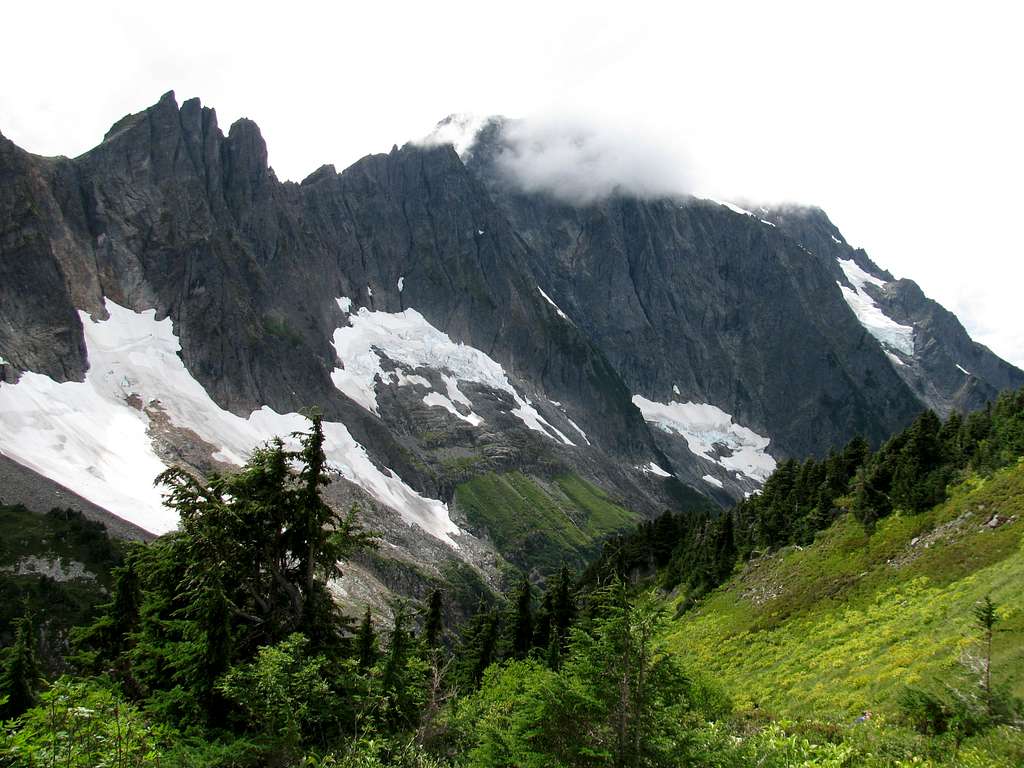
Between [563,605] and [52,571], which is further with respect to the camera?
[52,571]

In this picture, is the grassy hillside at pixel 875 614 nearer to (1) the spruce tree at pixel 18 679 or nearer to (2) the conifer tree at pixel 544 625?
(2) the conifer tree at pixel 544 625

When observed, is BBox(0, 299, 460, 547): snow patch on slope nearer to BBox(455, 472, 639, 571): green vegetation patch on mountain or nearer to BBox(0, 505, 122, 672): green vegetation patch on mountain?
BBox(455, 472, 639, 571): green vegetation patch on mountain

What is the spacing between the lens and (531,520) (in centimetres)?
17800

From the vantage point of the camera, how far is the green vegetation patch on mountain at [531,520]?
547 feet

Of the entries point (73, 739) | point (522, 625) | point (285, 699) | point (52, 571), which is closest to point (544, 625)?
point (522, 625)

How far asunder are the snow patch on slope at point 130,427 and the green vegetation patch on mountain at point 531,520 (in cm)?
1083

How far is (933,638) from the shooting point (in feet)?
65.9

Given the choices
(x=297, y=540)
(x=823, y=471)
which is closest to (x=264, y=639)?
(x=297, y=540)

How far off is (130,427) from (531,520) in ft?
310

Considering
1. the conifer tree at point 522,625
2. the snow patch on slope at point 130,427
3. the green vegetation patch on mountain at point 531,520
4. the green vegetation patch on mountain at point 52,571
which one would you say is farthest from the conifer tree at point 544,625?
the green vegetation patch on mountain at point 531,520

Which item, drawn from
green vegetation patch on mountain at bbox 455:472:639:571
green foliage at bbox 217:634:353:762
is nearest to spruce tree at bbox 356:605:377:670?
green foliage at bbox 217:634:353:762

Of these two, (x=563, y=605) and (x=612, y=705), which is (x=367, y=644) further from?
(x=563, y=605)

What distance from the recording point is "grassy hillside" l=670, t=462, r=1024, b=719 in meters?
18.5

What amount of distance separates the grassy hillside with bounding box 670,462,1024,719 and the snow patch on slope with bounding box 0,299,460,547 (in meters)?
57.7
